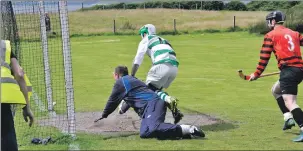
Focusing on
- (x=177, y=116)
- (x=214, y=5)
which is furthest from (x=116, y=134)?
(x=214, y=5)

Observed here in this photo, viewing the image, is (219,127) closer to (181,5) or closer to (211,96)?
(211,96)

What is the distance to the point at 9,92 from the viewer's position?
6.25 meters

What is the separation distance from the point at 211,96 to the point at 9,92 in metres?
9.41

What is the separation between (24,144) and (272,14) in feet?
15.4

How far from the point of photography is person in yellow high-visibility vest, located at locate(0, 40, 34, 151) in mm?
→ 6195

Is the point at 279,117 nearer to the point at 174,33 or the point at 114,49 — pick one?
the point at 114,49

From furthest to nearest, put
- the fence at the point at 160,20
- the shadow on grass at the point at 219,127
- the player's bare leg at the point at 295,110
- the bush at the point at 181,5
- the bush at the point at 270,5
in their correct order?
the bush at the point at 181,5 < the fence at the point at 160,20 < the bush at the point at 270,5 < the shadow on grass at the point at 219,127 < the player's bare leg at the point at 295,110

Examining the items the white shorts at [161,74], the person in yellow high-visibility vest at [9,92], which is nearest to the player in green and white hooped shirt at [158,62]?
the white shorts at [161,74]

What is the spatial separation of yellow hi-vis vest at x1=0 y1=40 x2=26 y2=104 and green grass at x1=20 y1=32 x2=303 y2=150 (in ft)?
8.34

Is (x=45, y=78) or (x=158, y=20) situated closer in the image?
(x=45, y=78)

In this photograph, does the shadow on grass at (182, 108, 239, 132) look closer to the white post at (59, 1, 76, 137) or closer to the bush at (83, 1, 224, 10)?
the white post at (59, 1, 76, 137)

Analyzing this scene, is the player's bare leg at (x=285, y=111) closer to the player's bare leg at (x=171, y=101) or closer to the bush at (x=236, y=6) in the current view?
the player's bare leg at (x=171, y=101)

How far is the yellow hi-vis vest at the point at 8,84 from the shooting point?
621 cm

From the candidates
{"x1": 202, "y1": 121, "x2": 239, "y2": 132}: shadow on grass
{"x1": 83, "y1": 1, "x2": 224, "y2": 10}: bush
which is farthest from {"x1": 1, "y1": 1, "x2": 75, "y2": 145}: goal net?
{"x1": 83, "y1": 1, "x2": 224, "y2": 10}: bush
